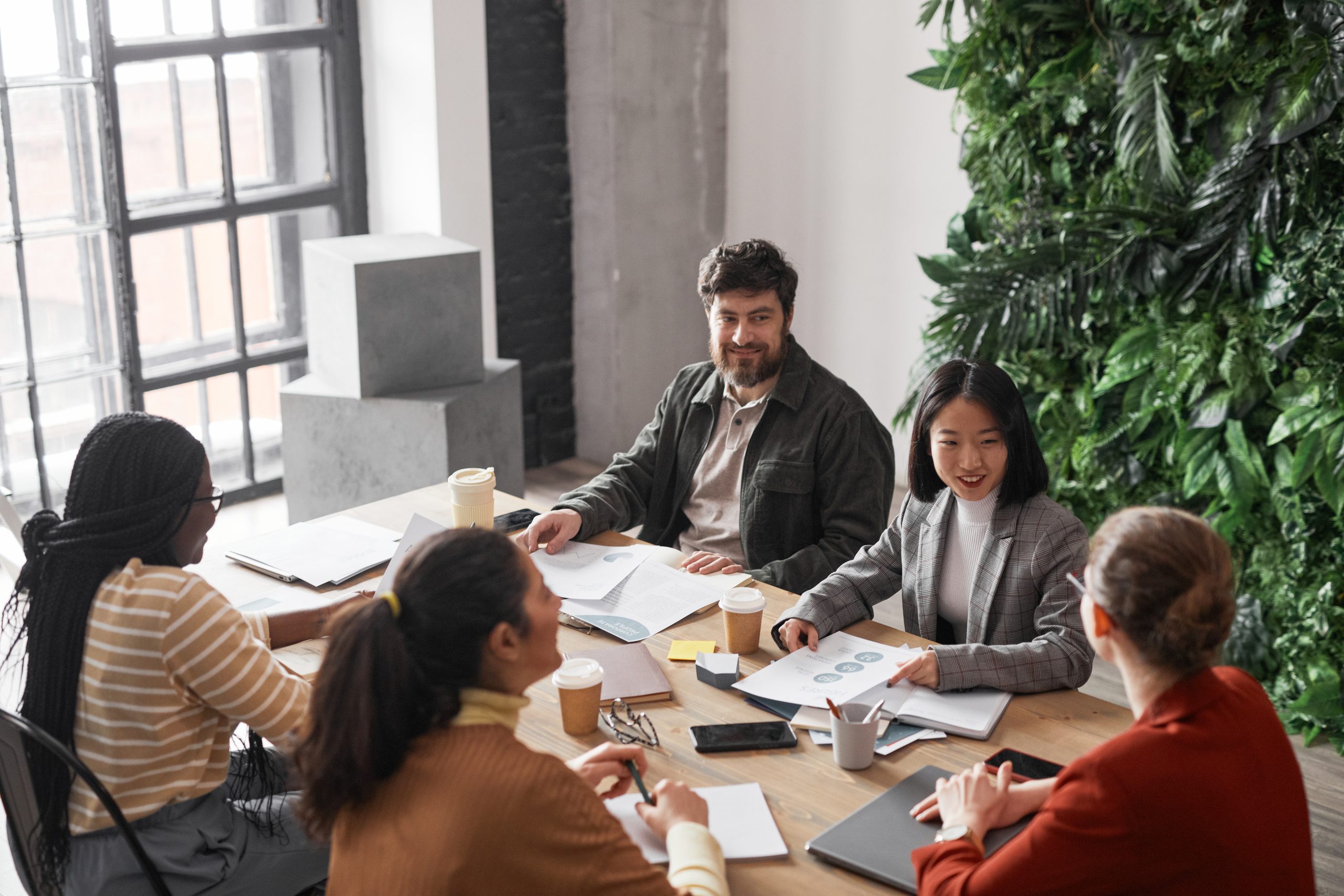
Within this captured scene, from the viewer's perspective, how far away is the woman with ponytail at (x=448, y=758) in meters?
1.23

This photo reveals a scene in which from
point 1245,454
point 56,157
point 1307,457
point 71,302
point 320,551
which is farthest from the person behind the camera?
point 71,302

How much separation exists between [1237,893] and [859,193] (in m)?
3.72

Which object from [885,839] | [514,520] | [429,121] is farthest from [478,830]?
[429,121]

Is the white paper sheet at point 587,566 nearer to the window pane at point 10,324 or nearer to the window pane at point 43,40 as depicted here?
the window pane at point 10,324

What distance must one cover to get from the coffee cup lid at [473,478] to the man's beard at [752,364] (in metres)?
0.56

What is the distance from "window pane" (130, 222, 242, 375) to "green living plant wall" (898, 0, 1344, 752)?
2396 millimetres

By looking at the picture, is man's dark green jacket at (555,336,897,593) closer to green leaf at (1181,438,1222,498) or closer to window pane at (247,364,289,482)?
green leaf at (1181,438,1222,498)

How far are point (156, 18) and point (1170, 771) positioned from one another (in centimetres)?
388

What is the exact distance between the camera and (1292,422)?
3.15 metres

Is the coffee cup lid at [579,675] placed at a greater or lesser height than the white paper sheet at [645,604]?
greater

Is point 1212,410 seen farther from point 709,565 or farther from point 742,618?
point 742,618

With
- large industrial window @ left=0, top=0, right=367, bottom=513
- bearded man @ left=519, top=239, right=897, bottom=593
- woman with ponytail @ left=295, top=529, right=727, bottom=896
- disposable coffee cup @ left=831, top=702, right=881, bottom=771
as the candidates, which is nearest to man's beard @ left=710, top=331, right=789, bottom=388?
bearded man @ left=519, top=239, right=897, bottom=593

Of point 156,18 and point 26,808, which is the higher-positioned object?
point 156,18

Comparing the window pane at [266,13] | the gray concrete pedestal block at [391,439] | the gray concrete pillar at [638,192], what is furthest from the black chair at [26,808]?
the gray concrete pillar at [638,192]
